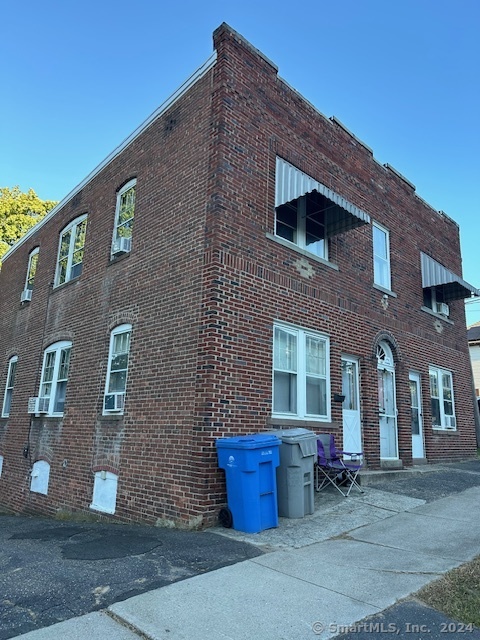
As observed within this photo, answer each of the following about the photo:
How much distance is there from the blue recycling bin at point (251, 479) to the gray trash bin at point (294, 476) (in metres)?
0.34

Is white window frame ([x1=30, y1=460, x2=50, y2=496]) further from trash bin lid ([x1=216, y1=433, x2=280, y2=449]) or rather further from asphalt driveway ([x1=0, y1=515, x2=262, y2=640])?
trash bin lid ([x1=216, y1=433, x2=280, y2=449])

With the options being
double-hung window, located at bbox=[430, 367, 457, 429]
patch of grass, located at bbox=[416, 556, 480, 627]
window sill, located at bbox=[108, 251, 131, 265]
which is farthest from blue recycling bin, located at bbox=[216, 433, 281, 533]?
double-hung window, located at bbox=[430, 367, 457, 429]

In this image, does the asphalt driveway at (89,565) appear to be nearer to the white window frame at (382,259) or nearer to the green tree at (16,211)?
the white window frame at (382,259)

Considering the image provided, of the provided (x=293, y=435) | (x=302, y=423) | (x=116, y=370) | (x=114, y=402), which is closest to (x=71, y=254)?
(x=116, y=370)

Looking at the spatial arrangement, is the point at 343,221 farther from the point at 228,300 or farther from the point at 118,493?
the point at 118,493

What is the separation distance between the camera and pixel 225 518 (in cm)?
642

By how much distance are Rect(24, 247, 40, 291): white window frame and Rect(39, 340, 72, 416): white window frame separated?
3558 millimetres

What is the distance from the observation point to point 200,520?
21.1 ft

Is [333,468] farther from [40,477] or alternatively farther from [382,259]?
[40,477]

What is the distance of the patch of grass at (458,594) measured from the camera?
371cm

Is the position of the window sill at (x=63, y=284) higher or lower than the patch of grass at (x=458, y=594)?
higher

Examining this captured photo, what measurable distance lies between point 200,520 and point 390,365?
6.52 meters

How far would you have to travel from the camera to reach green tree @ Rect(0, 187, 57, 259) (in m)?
26.3

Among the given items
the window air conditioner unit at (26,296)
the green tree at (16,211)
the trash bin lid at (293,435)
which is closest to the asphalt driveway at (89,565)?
the trash bin lid at (293,435)
